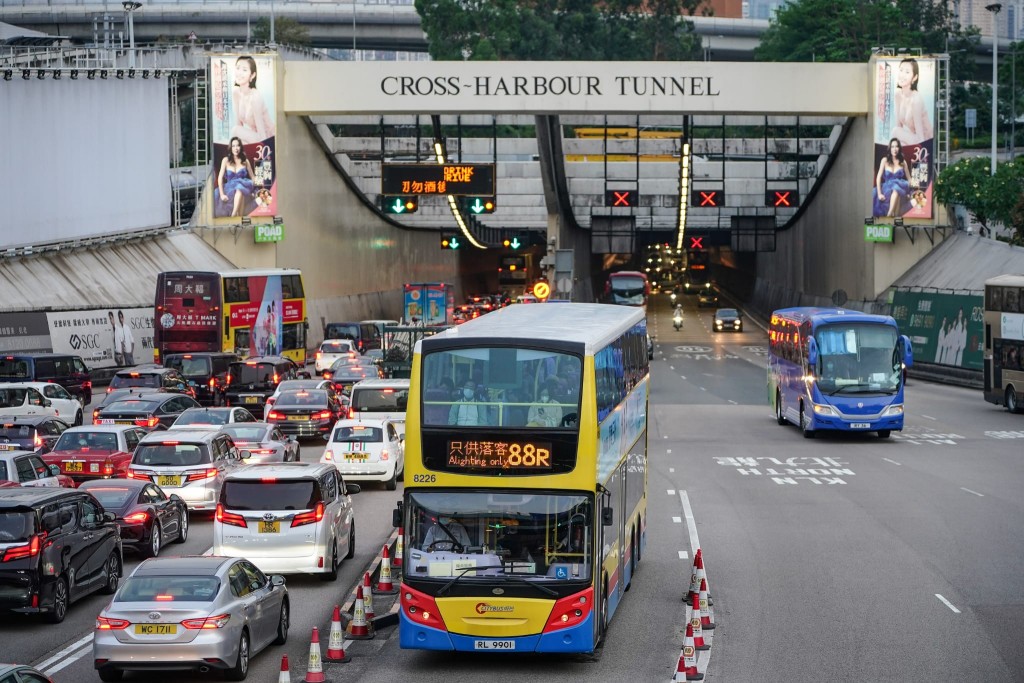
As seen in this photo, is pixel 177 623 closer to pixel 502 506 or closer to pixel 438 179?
pixel 502 506

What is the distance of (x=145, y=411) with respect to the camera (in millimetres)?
34688

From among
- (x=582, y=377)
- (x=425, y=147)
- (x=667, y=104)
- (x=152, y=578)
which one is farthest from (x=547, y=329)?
(x=425, y=147)

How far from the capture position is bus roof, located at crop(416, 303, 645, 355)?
1534cm

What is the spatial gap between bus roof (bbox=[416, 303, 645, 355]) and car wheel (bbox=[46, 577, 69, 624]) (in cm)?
539

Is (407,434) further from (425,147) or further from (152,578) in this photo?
(425,147)

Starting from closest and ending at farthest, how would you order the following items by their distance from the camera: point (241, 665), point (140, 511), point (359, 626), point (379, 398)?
1. point (241, 665)
2. point (359, 626)
3. point (140, 511)
4. point (379, 398)

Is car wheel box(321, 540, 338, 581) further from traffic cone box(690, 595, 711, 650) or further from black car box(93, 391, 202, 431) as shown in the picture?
black car box(93, 391, 202, 431)

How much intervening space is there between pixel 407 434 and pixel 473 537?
1.26 metres

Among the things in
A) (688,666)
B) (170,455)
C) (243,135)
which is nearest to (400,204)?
(243,135)

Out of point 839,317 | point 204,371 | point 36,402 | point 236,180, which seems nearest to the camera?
point 36,402

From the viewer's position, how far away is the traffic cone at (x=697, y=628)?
1537 centimetres

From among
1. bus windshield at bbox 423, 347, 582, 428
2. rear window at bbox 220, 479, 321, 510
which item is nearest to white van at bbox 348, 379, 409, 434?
rear window at bbox 220, 479, 321, 510

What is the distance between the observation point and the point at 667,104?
200 feet

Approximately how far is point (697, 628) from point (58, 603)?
7.28 metres
